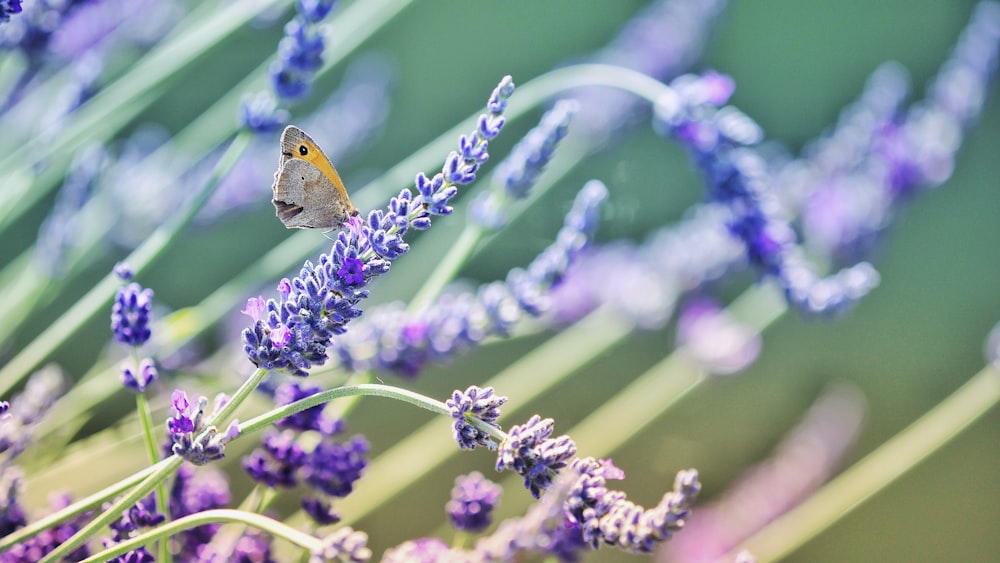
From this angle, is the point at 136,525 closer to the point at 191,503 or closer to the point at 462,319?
the point at 191,503

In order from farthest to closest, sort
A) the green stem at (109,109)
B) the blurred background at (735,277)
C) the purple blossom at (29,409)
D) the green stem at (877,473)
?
the blurred background at (735,277)
the green stem at (877,473)
the green stem at (109,109)
the purple blossom at (29,409)

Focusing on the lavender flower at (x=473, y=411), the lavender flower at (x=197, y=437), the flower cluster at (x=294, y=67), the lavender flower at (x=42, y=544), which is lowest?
the lavender flower at (x=473, y=411)

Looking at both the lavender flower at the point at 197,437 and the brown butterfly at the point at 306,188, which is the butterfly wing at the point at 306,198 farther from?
the lavender flower at the point at 197,437

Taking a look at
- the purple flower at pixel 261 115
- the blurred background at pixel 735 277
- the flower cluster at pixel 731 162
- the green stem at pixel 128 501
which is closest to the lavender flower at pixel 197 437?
the green stem at pixel 128 501

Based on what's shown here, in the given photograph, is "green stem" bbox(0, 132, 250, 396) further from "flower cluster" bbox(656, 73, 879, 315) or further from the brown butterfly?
"flower cluster" bbox(656, 73, 879, 315)

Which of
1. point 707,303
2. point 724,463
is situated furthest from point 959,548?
point 707,303

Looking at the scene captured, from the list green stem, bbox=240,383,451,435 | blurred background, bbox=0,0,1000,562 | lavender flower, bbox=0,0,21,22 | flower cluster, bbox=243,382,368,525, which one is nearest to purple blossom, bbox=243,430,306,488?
flower cluster, bbox=243,382,368,525

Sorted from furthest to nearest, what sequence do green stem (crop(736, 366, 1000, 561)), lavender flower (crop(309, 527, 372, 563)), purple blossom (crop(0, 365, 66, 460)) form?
1. green stem (crop(736, 366, 1000, 561))
2. purple blossom (crop(0, 365, 66, 460))
3. lavender flower (crop(309, 527, 372, 563))
